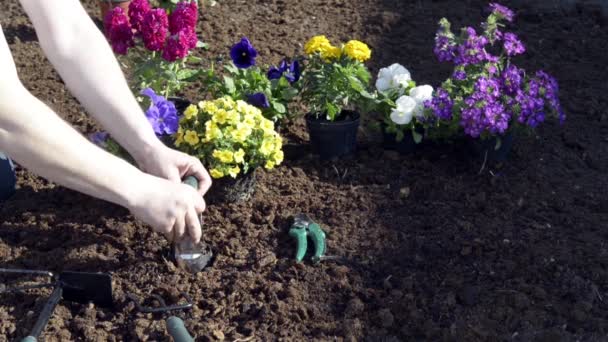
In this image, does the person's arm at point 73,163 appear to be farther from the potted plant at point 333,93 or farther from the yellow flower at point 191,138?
the potted plant at point 333,93

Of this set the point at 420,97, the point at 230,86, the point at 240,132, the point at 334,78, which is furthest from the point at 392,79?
the point at 240,132

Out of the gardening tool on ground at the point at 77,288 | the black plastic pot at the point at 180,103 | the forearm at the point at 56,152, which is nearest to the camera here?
the forearm at the point at 56,152

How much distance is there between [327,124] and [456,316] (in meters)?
1.11

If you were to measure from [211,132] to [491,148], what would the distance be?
123 centimetres

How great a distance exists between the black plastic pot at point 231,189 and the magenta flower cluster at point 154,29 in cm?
61

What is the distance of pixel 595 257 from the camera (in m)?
2.86

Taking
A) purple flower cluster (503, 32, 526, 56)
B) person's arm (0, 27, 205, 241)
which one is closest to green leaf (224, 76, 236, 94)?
purple flower cluster (503, 32, 526, 56)

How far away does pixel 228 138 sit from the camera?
3068 mm

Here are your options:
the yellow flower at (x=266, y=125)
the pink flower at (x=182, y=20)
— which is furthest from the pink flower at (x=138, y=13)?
the yellow flower at (x=266, y=125)

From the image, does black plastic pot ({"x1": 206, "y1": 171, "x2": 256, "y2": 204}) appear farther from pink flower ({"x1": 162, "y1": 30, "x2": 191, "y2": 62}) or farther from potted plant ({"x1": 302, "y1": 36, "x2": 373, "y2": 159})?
pink flower ({"x1": 162, "y1": 30, "x2": 191, "y2": 62})

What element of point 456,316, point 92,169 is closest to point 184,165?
point 92,169

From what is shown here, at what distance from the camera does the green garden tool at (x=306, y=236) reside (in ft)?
9.28

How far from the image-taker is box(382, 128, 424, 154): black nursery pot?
3.51 m

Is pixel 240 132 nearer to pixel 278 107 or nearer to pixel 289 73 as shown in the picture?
pixel 278 107
